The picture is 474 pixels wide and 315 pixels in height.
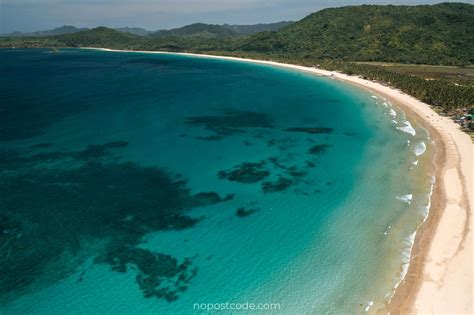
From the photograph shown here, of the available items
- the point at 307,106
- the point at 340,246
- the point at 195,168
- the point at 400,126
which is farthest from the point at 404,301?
the point at 307,106

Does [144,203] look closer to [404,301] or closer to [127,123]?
[404,301]

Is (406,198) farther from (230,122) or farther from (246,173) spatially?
(230,122)

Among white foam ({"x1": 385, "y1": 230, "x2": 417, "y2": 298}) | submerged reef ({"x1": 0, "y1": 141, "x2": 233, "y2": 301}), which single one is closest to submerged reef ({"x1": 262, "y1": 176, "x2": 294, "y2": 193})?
submerged reef ({"x1": 0, "y1": 141, "x2": 233, "y2": 301})

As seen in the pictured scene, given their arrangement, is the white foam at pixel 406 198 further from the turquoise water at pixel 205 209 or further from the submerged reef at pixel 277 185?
the submerged reef at pixel 277 185

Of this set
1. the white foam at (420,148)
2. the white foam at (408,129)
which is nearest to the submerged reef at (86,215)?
the white foam at (420,148)

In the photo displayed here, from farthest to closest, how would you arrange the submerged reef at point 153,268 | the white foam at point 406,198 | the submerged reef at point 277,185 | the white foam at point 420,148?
the white foam at point 420,148, the submerged reef at point 277,185, the white foam at point 406,198, the submerged reef at point 153,268
